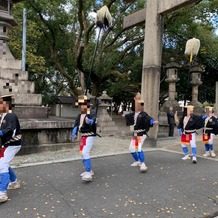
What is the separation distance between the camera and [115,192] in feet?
13.9

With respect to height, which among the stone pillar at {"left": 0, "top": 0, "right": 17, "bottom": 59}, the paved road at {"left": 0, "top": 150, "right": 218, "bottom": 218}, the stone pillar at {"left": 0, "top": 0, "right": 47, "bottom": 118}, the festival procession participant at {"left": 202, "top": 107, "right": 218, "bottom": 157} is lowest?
the paved road at {"left": 0, "top": 150, "right": 218, "bottom": 218}

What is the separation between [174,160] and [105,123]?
7.96m

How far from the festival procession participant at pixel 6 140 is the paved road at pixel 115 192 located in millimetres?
308

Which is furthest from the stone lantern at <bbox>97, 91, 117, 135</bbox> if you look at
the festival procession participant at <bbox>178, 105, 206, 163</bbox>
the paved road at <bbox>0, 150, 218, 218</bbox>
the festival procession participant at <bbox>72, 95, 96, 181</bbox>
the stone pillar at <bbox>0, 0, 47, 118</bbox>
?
the festival procession participant at <bbox>72, 95, 96, 181</bbox>

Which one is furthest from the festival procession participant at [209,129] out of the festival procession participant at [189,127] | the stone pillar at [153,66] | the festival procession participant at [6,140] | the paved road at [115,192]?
the festival procession participant at [6,140]

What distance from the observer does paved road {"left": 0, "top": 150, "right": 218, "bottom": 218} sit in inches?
137

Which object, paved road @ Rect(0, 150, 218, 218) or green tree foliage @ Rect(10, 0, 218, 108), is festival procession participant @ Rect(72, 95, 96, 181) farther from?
green tree foliage @ Rect(10, 0, 218, 108)

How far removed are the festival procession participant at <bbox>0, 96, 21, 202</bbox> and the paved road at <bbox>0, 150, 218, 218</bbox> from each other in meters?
0.31

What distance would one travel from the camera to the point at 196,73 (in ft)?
52.7

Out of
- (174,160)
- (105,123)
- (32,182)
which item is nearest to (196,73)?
(105,123)

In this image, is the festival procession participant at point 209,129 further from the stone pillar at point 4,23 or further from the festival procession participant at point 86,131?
the stone pillar at point 4,23

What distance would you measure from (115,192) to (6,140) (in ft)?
6.61

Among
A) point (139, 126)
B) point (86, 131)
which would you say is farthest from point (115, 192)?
point (139, 126)

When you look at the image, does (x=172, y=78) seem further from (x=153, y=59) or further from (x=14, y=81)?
(x=14, y=81)
